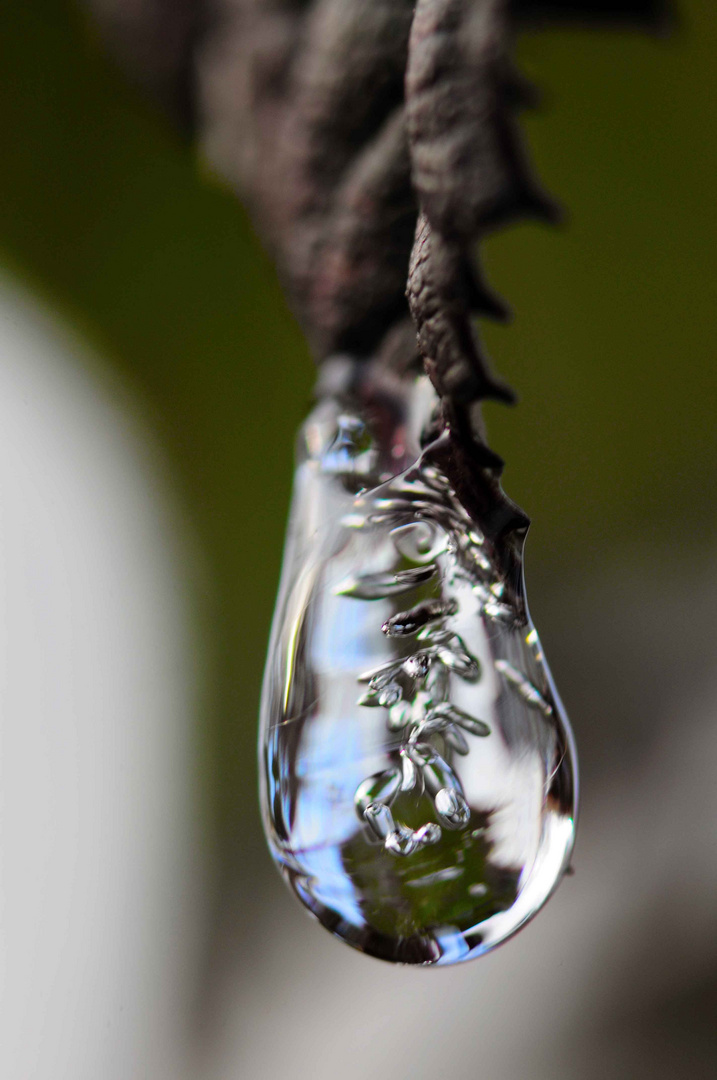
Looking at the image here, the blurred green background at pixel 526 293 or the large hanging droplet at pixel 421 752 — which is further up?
the blurred green background at pixel 526 293

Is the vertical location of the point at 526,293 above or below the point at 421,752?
above

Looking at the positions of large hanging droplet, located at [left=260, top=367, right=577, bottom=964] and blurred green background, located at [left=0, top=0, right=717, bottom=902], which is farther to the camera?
blurred green background, located at [left=0, top=0, right=717, bottom=902]

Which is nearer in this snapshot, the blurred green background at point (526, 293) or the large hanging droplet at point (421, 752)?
the large hanging droplet at point (421, 752)

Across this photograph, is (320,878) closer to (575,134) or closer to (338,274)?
(338,274)

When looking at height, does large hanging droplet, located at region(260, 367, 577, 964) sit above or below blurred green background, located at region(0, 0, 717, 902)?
below
